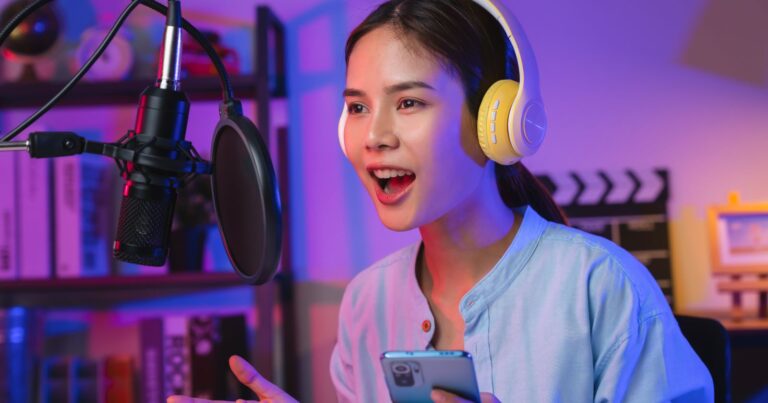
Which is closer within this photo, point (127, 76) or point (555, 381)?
point (555, 381)

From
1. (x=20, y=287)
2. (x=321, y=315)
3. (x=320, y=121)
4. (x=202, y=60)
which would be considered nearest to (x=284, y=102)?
(x=320, y=121)

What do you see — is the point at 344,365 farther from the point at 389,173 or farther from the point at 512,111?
the point at 512,111

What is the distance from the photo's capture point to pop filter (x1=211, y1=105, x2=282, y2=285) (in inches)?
30.6

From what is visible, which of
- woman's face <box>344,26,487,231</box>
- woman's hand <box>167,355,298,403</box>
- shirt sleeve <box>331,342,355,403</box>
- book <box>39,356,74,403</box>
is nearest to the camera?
woman's hand <box>167,355,298,403</box>

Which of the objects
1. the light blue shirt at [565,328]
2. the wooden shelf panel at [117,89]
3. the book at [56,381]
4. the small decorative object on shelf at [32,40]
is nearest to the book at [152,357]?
the book at [56,381]

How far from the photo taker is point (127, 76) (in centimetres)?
236

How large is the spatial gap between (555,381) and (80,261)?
4.88ft

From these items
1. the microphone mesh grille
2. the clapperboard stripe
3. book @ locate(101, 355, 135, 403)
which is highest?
the clapperboard stripe

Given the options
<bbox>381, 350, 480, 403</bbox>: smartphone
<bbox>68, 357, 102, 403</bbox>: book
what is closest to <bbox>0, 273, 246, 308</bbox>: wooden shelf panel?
<bbox>68, 357, 102, 403</bbox>: book

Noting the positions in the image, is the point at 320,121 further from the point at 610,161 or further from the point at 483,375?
the point at 483,375

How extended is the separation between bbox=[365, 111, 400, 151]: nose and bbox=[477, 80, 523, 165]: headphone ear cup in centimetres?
13

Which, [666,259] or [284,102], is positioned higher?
[284,102]

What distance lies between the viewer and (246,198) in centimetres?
82

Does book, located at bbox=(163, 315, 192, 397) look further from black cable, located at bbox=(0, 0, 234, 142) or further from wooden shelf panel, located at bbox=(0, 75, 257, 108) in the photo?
black cable, located at bbox=(0, 0, 234, 142)
